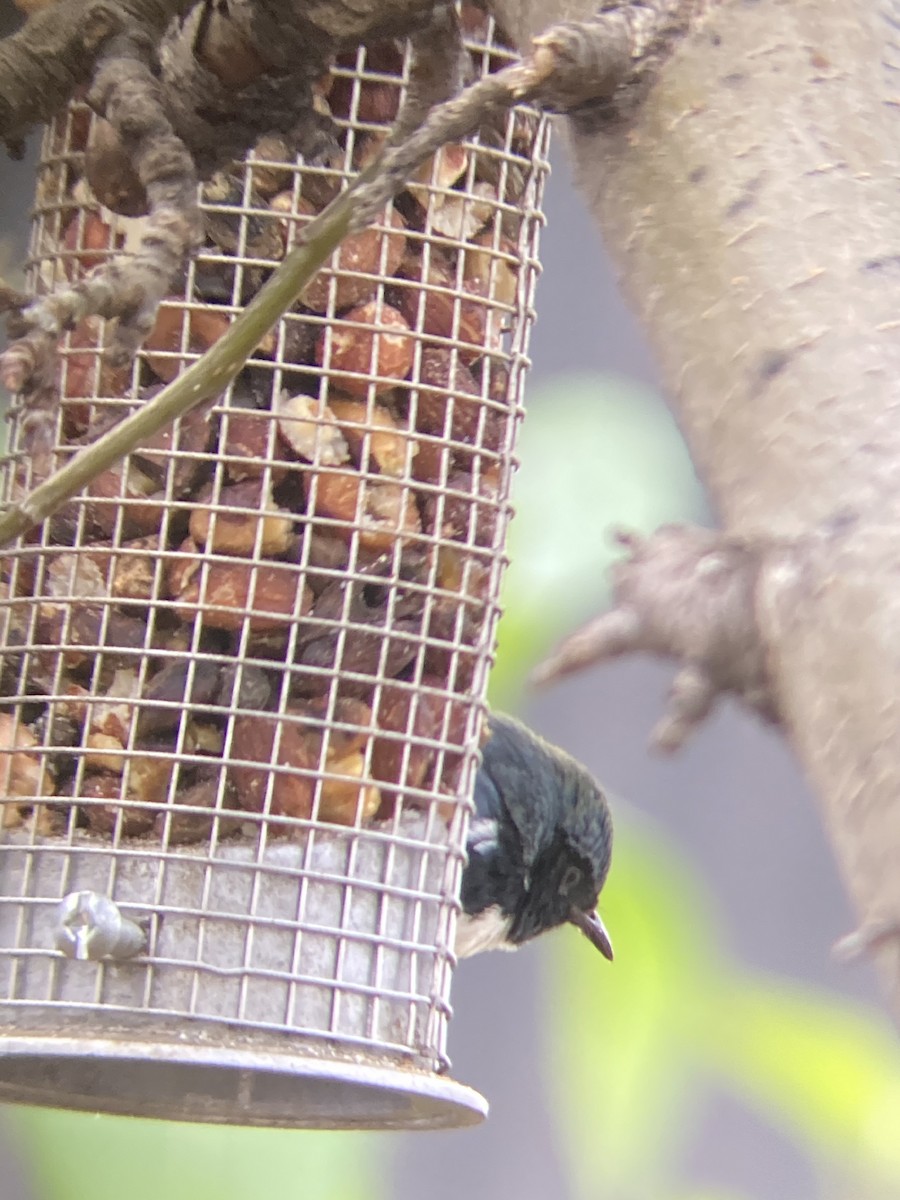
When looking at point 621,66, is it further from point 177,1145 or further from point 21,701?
point 177,1145

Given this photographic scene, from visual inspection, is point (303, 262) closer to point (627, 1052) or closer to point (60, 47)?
point (60, 47)

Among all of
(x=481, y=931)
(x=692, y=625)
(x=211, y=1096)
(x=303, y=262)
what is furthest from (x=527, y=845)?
(x=692, y=625)

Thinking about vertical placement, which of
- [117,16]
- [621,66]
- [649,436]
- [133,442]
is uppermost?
[649,436]

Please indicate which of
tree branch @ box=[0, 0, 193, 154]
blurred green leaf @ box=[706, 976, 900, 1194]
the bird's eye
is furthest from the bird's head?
tree branch @ box=[0, 0, 193, 154]

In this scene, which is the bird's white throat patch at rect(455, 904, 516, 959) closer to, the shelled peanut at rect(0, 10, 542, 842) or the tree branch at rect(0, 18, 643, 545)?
the shelled peanut at rect(0, 10, 542, 842)

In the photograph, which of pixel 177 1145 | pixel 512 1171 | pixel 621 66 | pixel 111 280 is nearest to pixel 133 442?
pixel 111 280

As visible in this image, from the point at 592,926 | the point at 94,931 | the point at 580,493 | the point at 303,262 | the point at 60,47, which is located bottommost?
the point at 94,931

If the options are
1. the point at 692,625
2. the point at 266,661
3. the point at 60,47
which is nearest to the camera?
the point at 692,625

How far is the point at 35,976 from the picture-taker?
1.08m

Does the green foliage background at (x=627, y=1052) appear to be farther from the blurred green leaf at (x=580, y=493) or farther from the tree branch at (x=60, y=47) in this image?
the tree branch at (x=60, y=47)

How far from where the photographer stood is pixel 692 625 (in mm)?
469

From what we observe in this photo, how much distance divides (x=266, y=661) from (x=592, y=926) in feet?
2.31

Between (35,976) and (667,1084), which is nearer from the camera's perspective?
(35,976)

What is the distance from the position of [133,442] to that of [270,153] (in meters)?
0.55
